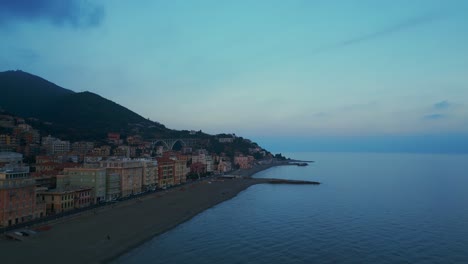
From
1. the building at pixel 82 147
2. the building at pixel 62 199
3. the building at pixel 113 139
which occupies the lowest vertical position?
the building at pixel 62 199

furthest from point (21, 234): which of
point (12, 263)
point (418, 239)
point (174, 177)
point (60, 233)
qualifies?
point (174, 177)

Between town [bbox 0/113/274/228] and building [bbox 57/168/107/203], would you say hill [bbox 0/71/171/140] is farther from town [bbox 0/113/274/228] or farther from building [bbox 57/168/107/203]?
building [bbox 57/168/107/203]

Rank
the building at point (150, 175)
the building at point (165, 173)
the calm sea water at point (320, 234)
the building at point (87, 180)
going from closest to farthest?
the calm sea water at point (320, 234) < the building at point (87, 180) < the building at point (150, 175) < the building at point (165, 173)

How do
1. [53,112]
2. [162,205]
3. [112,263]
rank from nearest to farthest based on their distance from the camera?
[112,263] → [162,205] → [53,112]

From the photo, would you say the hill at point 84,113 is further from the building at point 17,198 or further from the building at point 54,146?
the building at point 17,198

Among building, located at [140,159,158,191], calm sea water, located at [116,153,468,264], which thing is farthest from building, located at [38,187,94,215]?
building, located at [140,159,158,191]

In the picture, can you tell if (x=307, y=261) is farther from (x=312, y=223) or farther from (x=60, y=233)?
(x=60, y=233)

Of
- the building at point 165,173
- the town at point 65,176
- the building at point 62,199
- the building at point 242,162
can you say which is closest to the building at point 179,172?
the town at point 65,176

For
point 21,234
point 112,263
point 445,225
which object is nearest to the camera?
point 112,263
